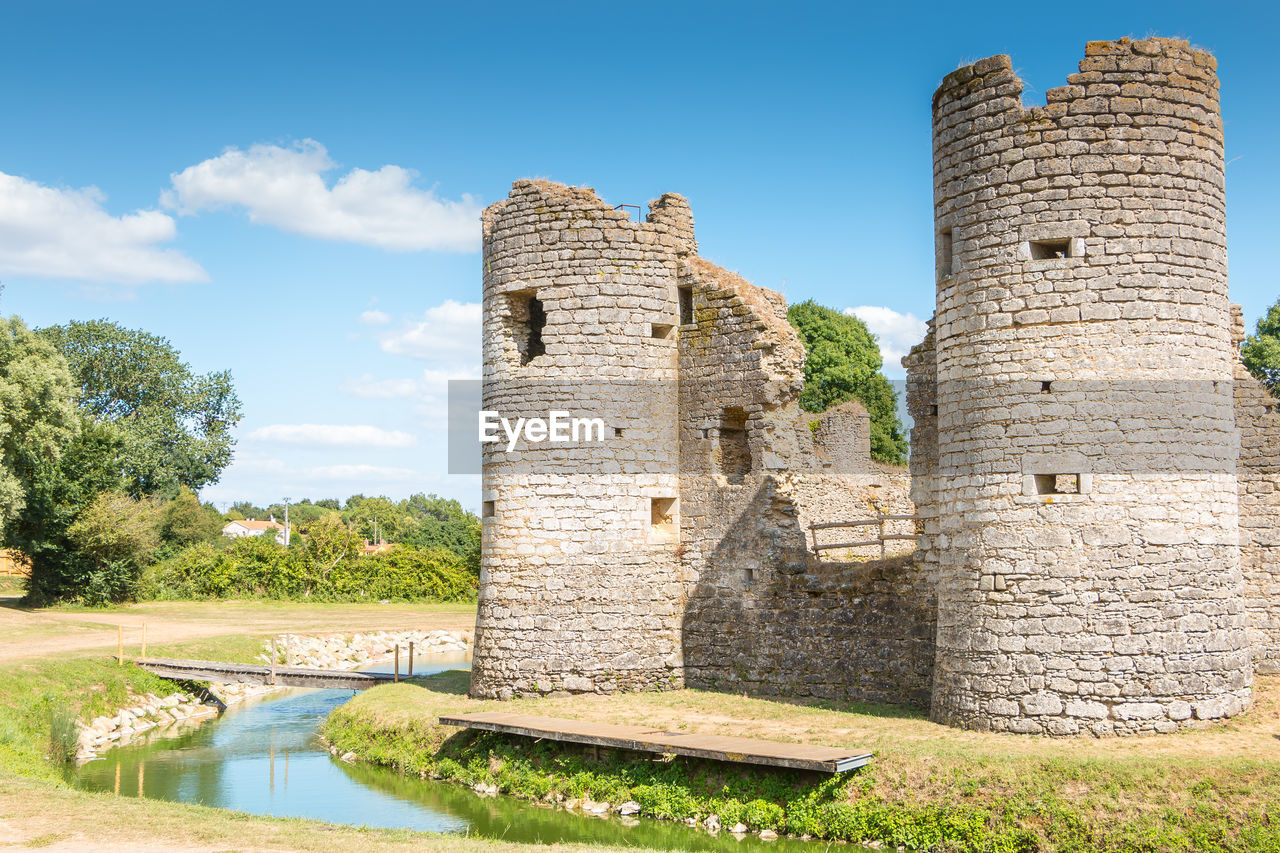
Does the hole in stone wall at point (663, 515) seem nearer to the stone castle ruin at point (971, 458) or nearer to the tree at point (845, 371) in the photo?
the stone castle ruin at point (971, 458)

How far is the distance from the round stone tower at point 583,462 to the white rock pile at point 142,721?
735 centimetres

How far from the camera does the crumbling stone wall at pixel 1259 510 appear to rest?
50.5 feet

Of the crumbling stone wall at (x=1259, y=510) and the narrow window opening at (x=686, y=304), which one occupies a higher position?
the narrow window opening at (x=686, y=304)

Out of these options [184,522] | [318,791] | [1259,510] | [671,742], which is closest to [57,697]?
[318,791]

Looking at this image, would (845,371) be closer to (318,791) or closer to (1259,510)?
(1259,510)

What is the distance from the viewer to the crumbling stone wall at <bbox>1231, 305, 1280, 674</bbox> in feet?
50.5

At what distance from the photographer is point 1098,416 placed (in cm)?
1291

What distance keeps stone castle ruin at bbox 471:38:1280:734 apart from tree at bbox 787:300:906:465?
27.0 meters

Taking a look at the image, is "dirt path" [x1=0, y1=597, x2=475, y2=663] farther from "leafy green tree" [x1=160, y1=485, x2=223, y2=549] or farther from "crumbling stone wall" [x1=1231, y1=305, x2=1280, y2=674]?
"crumbling stone wall" [x1=1231, y1=305, x2=1280, y2=674]

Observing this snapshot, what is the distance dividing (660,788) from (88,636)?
18.5 meters

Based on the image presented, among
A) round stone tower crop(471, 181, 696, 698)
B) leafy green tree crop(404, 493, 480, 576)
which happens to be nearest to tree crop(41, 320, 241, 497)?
leafy green tree crop(404, 493, 480, 576)

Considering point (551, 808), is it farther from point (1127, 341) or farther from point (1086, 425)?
point (1127, 341)
